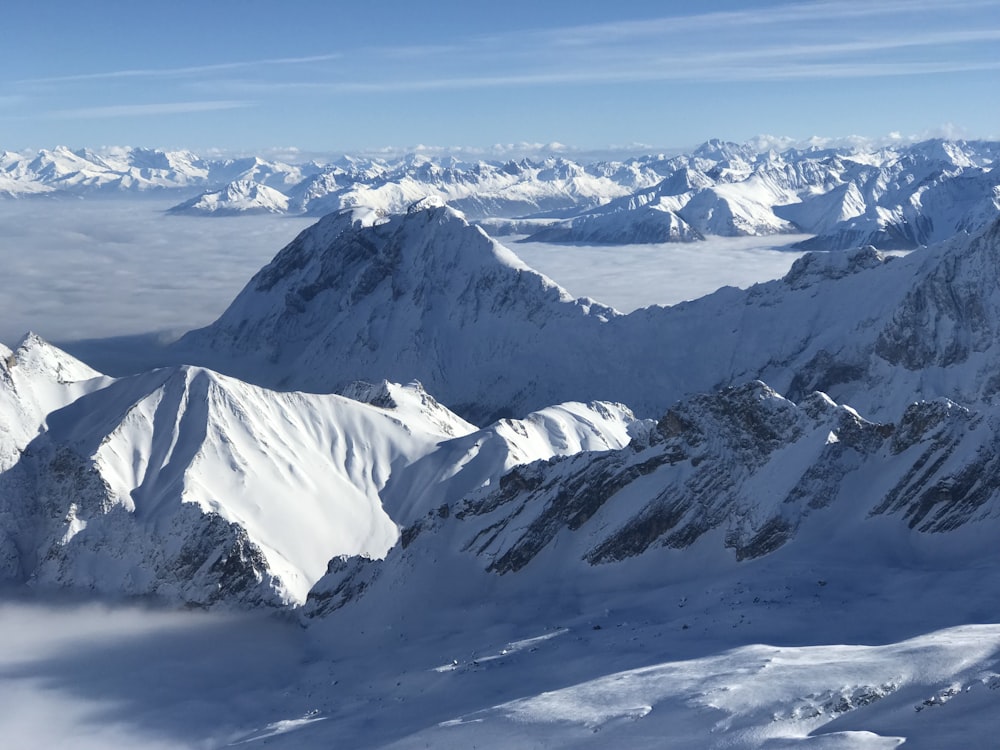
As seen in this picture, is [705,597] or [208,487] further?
[208,487]

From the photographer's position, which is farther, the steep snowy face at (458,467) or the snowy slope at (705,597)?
the steep snowy face at (458,467)

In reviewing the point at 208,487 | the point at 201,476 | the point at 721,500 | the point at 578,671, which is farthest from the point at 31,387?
the point at 578,671

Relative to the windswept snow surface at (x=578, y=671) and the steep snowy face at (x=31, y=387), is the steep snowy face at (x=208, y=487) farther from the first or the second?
the windswept snow surface at (x=578, y=671)

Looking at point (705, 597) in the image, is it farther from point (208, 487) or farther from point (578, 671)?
point (208, 487)

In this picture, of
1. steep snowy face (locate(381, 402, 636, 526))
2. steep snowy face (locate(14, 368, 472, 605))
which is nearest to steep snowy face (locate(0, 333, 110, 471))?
steep snowy face (locate(14, 368, 472, 605))

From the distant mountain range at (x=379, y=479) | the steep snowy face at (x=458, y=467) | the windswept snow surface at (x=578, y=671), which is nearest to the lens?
the windswept snow surface at (x=578, y=671)

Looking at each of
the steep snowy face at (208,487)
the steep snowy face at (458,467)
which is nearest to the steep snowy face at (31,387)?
the steep snowy face at (208,487)

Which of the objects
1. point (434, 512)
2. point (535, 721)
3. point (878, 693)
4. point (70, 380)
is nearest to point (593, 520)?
point (434, 512)

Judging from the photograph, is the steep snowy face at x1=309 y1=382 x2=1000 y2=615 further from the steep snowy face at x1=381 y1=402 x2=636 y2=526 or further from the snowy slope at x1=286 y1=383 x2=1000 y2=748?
the steep snowy face at x1=381 y1=402 x2=636 y2=526
